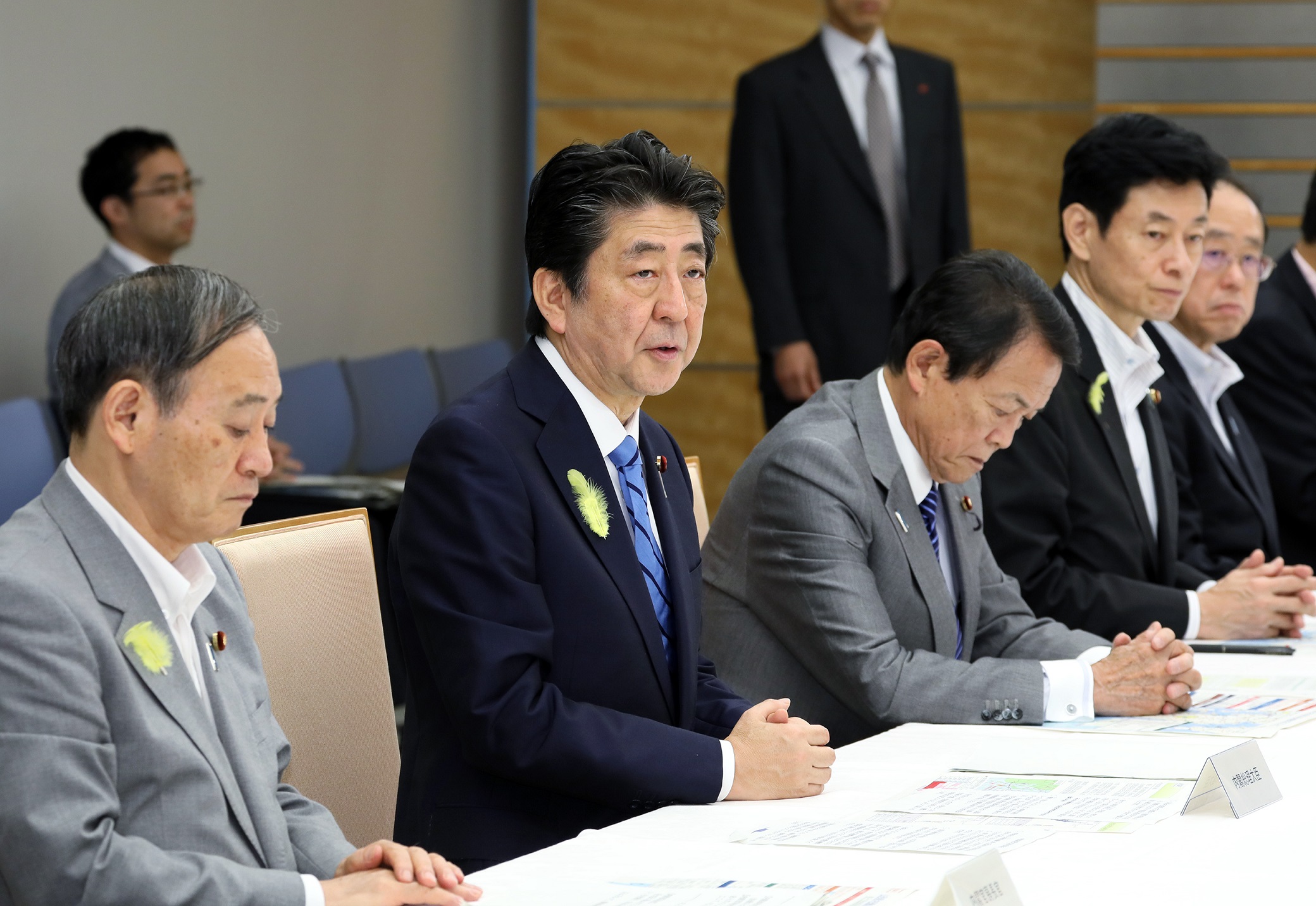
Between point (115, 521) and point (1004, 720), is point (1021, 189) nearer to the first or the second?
point (1004, 720)

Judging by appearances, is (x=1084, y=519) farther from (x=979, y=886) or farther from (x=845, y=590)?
(x=979, y=886)

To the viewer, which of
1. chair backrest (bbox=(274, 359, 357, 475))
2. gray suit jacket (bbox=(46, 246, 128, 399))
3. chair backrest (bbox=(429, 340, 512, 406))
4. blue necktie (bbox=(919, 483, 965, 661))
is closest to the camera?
blue necktie (bbox=(919, 483, 965, 661))

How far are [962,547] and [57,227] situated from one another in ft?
11.6

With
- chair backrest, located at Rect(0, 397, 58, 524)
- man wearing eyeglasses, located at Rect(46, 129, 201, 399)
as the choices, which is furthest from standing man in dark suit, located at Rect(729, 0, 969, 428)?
chair backrest, located at Rect(0, 397, 58, 524)

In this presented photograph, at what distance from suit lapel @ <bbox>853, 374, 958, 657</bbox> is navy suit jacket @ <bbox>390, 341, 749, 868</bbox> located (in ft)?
1.44

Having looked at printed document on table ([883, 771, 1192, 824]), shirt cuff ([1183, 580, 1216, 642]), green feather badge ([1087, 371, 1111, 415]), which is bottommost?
shirt cuff ([1183, 580, 1216, 642])

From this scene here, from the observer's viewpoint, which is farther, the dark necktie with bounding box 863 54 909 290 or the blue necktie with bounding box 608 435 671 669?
the dark necktie with bounding box 863 54 909 290

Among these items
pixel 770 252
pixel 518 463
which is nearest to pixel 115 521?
pixel 518 463

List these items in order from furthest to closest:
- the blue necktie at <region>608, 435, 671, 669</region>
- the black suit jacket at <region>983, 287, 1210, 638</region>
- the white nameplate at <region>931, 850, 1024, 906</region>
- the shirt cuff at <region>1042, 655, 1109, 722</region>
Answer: the black suit jacket at <region>983, 287, 1210, 638</region>
the shirt cuff at <region>1042, 655, 1109, 722</region>
the blue necktie at <region>608, 435, 671, 669</region>
the white nameplate at <region>931, 850, 1024, 906</region>

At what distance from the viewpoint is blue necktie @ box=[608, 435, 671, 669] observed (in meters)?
2.10

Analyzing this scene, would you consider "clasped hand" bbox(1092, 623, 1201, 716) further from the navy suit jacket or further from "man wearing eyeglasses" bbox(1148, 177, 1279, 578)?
"man wearing eyeglasses" bbox(1148, 177, 1279, 578)

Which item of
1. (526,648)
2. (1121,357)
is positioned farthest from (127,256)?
(526,648)

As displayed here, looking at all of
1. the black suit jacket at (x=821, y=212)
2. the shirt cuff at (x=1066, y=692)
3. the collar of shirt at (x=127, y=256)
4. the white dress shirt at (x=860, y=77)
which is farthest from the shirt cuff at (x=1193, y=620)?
the collar of shirt at (x=127, y=256)

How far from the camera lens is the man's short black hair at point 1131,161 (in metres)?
3.08
